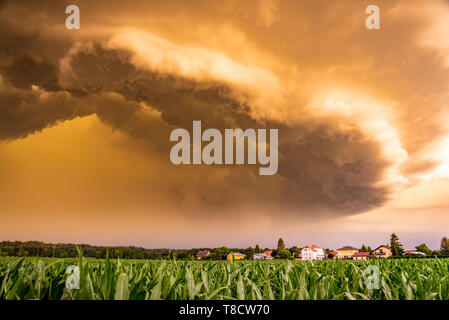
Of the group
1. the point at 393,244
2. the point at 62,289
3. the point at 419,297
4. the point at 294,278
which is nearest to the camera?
the point at 62,289

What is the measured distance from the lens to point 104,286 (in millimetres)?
1599

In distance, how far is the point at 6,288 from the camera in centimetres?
175

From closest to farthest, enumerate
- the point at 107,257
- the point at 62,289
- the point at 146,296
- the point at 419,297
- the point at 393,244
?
1. the point at 146,296
2. the point at 107,257
3. the point at 62,289
4. the point at 419,297
5. the point at 393,244

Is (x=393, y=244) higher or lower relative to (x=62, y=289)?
lower

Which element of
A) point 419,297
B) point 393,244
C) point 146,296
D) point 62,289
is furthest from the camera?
point 393,244
